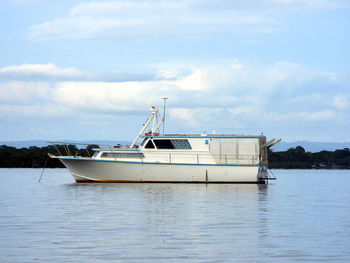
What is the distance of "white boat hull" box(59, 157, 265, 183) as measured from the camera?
153 ft

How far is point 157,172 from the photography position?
4669cm

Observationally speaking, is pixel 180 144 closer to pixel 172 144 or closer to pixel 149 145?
pixel 172 144

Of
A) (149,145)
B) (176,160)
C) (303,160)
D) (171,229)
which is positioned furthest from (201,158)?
(303,160)

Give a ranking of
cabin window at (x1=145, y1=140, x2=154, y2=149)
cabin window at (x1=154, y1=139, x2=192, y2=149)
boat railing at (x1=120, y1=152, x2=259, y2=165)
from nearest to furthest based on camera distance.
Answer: boat railing at (x1=120, y1=152, x2=259, y2=165), cabin window at (x1=154, y1=139, x2=192, y2=149), cabin window at (x1=145, y1=140, x2=154, y2=149)

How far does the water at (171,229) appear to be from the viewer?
1591 cm

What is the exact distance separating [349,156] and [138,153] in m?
121

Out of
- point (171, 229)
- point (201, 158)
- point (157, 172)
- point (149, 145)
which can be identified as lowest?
point (171, 229)

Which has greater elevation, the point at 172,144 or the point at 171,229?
the point at 172,144

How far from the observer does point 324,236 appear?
766 inches

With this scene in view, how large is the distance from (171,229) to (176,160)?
26630 millimetres

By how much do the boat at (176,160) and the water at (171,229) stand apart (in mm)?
11625

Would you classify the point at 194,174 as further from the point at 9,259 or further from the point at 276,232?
the point at 9,259

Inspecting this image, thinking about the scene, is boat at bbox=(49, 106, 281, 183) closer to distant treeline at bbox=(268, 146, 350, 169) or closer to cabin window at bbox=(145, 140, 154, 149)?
cabin window at bbox=(145, 140, 154, 149)

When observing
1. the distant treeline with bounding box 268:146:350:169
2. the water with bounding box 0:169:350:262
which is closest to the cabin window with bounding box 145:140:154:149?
the water with bounding box 0:169:350:262
